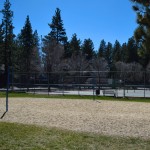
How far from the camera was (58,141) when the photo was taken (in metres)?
9.88

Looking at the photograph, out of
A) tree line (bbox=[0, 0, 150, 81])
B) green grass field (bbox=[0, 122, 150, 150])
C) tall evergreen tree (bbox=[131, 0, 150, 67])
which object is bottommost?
green grass field (bbox=[0, 122, 150, 150])

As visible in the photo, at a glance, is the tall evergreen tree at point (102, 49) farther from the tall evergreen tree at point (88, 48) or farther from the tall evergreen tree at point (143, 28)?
the tall evergreen tree at point (143, 28)

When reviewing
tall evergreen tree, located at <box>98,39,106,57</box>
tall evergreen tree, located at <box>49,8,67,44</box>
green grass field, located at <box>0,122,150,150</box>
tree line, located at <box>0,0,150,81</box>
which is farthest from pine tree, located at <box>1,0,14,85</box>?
green grass field, located at <box>0,122,150,150</box>

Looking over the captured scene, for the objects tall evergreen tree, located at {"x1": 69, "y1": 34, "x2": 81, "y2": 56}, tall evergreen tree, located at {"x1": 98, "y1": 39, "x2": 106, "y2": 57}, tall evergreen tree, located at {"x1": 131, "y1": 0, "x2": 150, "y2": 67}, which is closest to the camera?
tall evergreen tree, located at {"x1": 131, "y1": 0, "x2": 150, "y2": 67}

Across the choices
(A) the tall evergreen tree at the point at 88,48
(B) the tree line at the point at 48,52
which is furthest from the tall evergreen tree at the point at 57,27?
(A) the tall evergreen tree at the point at 88,48

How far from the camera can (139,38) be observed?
29.7ft

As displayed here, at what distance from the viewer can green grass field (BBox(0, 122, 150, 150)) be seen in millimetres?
9141

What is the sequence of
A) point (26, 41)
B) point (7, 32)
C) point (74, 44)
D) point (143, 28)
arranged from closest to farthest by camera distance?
point (143, 28) → point (7, 32) → point (26, 41) → point (74, 44)

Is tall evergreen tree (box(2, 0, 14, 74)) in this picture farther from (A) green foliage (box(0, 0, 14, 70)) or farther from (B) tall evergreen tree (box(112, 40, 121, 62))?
(B) tall evergreen tree (box(112, 40, 121, 62))

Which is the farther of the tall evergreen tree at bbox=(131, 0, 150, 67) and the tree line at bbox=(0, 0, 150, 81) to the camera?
the tree line at bbox=(0, 0, 150, 81)

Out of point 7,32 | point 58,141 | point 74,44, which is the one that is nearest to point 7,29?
point 7,32

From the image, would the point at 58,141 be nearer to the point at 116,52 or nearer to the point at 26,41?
the point at 26,41

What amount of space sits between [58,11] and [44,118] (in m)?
75.0

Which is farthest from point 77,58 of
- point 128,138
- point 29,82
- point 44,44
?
point 128,138
